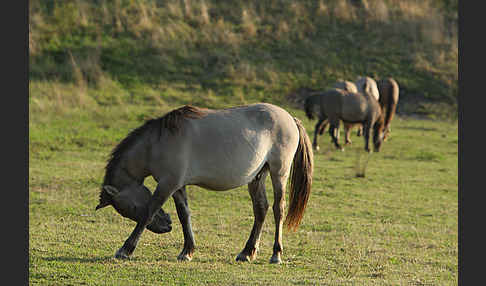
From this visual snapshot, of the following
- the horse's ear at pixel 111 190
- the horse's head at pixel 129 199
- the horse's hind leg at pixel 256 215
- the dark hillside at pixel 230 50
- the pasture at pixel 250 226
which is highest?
the horse's ear at pixel 111 190

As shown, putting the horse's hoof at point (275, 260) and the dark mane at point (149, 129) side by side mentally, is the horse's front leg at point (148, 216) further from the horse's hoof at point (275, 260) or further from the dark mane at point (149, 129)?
the horse's hoof at point (275, 260)

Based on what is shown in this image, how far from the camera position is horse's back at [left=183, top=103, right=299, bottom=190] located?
7.31 meters

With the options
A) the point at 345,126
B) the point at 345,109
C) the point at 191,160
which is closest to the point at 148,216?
the point at 191,160

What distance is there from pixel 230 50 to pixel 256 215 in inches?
724

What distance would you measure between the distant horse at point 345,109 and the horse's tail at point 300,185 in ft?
31.0

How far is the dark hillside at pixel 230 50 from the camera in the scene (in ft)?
72.1

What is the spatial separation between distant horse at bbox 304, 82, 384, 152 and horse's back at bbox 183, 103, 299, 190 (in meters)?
9.85

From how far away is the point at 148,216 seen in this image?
7273 mm

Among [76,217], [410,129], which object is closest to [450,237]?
[76,217]

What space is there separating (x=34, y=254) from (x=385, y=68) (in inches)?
815

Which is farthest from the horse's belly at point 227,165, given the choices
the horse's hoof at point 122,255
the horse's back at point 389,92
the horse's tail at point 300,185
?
the horse's back at point 389,92

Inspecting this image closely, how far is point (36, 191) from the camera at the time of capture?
38.5ft

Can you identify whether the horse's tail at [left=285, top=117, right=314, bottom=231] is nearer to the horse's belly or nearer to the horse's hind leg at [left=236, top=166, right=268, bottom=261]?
the horse's hind leg at [left=236, top=166, right=268, bottom=261]

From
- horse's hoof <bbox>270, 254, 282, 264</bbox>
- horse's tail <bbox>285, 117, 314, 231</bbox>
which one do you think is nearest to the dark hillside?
horse's tail <bbox>285, 117, 314, 231</bbox>
